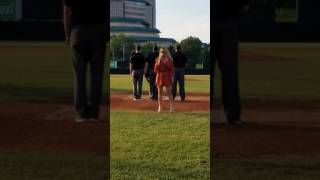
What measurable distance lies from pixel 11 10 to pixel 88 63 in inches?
34.2

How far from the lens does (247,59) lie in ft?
17.1

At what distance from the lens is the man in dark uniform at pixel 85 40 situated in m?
5.22

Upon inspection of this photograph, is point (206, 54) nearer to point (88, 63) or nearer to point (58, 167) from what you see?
point (88, 63)

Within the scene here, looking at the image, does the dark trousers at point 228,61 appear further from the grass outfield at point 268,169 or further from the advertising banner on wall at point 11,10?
the advertising banner on wall at point 11,10

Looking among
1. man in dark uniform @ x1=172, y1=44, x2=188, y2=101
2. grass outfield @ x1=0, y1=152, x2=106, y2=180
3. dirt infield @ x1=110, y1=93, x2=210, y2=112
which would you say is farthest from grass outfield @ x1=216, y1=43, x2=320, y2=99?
man in dark uniform @ x1=172, y1=44, x2=188, y2=101

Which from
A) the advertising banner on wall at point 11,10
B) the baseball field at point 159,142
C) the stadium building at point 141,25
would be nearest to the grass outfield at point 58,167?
the baseball field at point 159,142

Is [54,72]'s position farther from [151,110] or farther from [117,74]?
[117,74]

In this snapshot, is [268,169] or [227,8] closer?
[227,8]

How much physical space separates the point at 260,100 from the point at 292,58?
0.48m

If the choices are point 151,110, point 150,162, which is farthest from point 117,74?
point 150,162

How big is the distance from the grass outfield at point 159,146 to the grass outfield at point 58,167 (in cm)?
74

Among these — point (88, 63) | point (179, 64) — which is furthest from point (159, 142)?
point (179, 64)

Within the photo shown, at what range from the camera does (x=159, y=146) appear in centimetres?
799

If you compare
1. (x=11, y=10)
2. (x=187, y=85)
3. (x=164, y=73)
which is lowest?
(x=187, y=85)
